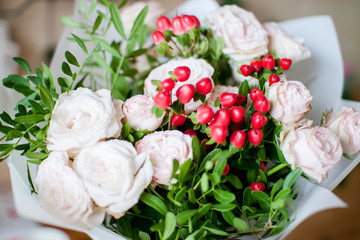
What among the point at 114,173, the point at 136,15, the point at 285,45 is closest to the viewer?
the point at 114,173

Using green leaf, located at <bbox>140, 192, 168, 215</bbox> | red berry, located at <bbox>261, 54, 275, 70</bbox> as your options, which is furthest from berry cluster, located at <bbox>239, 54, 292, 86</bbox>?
green leaf, located at <bbox>140, 192, 168, 215</bbox>

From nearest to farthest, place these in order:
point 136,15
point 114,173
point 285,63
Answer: point 114,173 < point 285,63 < point 136,15

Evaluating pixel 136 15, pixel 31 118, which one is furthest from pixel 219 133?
pixel 136 15

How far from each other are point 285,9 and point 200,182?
6.16 feet

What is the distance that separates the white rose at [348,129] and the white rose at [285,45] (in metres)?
0.16

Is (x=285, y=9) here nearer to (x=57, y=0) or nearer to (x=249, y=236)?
(x=57, y=0)

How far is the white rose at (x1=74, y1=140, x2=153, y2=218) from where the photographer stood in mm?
373

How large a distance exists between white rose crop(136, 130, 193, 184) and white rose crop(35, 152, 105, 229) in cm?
8

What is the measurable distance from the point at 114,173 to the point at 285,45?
377 mm

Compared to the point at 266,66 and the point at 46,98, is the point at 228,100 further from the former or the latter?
the point at 46,98

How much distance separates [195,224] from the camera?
43 centimetres

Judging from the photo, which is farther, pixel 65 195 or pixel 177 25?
pixel 177 25

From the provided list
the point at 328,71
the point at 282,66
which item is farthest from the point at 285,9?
the point at 282,66

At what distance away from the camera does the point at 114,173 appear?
378mm
